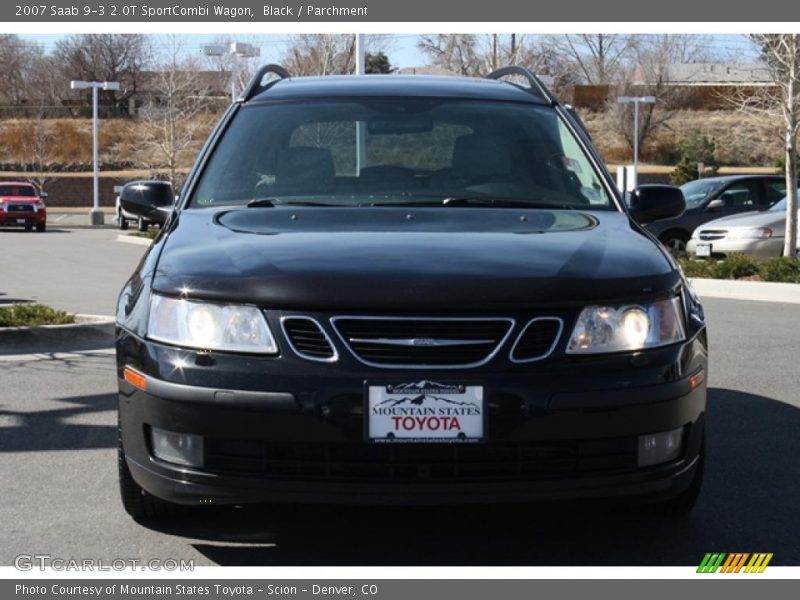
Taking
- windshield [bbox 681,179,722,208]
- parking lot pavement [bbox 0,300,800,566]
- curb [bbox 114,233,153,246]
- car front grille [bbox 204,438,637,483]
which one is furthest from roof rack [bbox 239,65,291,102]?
curb [bbox 114,233,153,246]

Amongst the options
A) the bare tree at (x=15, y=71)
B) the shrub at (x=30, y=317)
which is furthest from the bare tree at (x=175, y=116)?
the shrub at (x=30, y=317)

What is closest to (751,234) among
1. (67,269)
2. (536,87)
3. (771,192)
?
(771,192)

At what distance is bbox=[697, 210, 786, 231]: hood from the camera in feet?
64.0

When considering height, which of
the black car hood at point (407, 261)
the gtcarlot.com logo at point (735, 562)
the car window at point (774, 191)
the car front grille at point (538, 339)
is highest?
the black car hood at point (407, 261)

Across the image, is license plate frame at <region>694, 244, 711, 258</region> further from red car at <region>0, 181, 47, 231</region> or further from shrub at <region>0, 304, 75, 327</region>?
red car at <region>0, 181, 47, 231</region>

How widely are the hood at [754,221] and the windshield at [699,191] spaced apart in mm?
1544

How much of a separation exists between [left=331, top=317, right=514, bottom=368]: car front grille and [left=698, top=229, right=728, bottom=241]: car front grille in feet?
52.4

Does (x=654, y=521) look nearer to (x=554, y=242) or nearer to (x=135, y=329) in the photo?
(x=554, y=242)

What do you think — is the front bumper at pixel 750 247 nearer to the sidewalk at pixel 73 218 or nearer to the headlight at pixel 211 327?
the headlight at pixel 211 327

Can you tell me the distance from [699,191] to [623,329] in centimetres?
1841

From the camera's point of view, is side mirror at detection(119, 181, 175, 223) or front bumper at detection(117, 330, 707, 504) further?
side mirror at detection(119, 181, 175, 223)

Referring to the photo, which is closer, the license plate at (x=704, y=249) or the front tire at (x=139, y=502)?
the front tire at (x=139, y=502)

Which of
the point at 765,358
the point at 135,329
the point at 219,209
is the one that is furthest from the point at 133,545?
the point at 765,358

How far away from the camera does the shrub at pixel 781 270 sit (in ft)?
54.0
